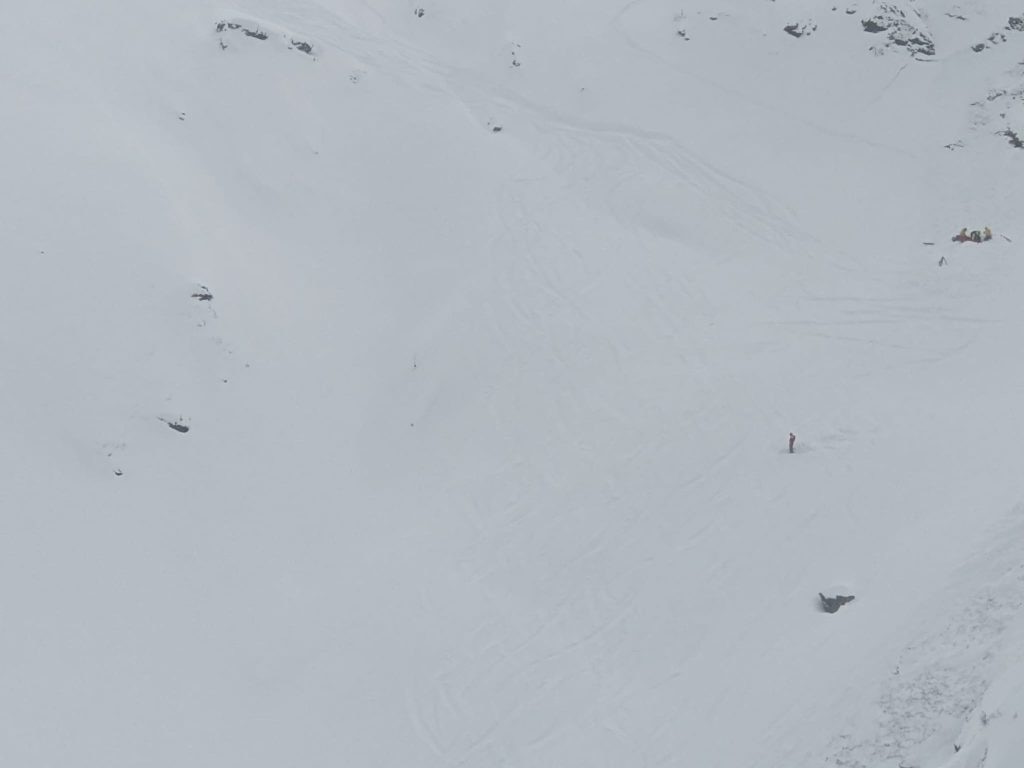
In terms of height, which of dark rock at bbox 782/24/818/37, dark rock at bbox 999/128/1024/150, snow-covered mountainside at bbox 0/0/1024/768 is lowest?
snow-covered mountainside at bbox 0/0/1024/768

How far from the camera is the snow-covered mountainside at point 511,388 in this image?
17094mm

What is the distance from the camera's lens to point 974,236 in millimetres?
24797

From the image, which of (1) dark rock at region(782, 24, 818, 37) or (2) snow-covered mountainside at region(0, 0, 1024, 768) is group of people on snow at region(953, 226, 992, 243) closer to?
(2) snow-covered mountainside at region(0, 0, 1024, 768)

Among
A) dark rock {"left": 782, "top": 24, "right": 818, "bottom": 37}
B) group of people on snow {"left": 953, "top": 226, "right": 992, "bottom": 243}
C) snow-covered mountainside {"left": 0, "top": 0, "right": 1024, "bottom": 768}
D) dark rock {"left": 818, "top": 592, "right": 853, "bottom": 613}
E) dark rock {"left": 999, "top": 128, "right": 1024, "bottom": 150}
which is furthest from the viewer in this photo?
dark rock {"left": 782, "top": 24, "right": 818, "bottom": 37}

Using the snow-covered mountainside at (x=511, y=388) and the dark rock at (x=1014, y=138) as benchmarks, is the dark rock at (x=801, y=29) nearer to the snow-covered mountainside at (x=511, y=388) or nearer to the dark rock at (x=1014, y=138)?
the snow-covered mountainside at (x=511, y=388)

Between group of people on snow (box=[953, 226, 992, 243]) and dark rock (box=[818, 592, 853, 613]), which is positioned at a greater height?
group of people on snow (box=[953, 226, 992, 243])

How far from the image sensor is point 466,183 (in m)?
27.1

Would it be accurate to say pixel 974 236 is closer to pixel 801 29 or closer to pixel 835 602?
pixel 801 29

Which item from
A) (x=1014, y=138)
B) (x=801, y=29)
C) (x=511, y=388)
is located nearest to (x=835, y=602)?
(x=511, y=388)

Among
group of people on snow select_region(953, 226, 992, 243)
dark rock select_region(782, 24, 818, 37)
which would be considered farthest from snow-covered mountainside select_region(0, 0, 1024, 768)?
group of people on snow select_region(953, 226, 992, 243)

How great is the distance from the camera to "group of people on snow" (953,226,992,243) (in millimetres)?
24797

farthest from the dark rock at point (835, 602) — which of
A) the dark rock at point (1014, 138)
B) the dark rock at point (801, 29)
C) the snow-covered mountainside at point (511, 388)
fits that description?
the dark rock at point (801, 29)

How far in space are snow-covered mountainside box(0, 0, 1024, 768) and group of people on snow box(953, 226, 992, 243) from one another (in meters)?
0.41

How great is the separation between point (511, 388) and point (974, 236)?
11.3 metres
